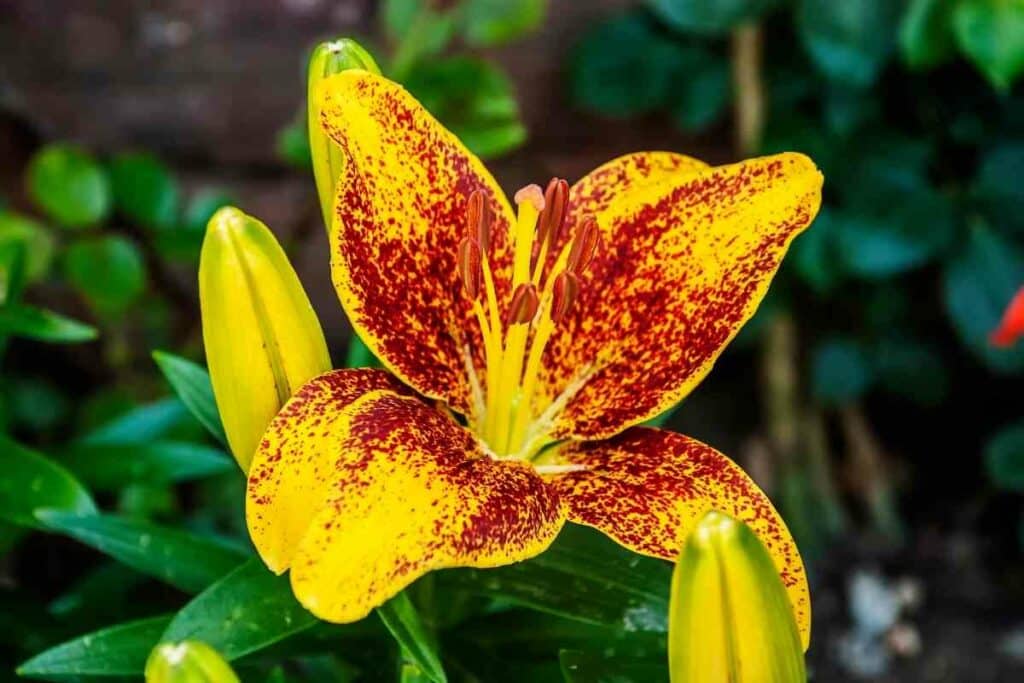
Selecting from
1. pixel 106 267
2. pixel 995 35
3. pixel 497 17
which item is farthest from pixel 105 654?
pixel 995 35

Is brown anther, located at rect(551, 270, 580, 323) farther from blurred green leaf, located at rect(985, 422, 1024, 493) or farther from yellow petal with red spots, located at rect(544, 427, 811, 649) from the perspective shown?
blurred green leaf, located at rect(985, 422, 1024, 493)

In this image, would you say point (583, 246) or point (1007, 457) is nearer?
point (583, 246)

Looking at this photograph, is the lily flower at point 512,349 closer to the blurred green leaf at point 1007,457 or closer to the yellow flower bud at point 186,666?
the yellow flower bud at point 186,666

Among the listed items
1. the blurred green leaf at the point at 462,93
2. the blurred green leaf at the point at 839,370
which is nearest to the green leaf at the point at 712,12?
the blurred green leaf at the point at 462,93

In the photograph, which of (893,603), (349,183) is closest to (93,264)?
(349,183)

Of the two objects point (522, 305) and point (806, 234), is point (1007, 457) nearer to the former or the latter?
point (806, 234)

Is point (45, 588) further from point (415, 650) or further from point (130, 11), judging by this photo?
point (130, 11)
